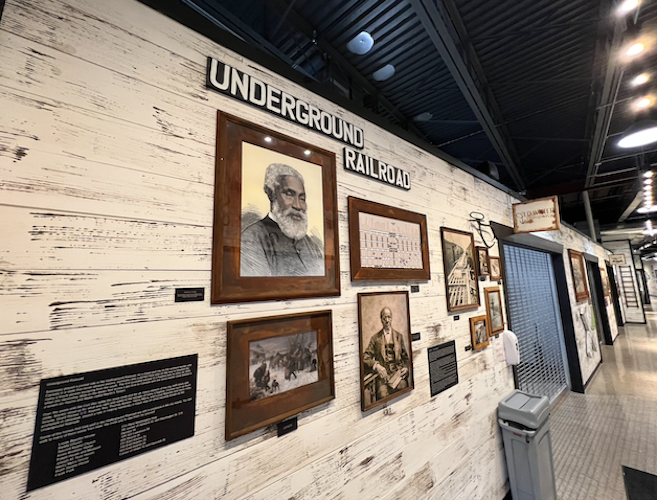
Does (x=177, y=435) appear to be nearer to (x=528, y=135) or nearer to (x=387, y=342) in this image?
(x=387, y=342)

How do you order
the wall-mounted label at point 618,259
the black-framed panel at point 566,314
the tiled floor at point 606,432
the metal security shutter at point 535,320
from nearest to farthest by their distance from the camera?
the tiled floor at point 606,432 < the metal security shutter at point 535,320 < the black-framed panel at point 566,314 < the wall-mounted label at point 618,259

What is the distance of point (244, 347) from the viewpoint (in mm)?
1032

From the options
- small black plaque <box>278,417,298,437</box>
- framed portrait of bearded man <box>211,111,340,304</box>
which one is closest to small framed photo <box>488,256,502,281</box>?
framed portrait of bearded man <box>211,111,340,304</box>

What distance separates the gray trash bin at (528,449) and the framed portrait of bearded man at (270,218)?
2179 mm

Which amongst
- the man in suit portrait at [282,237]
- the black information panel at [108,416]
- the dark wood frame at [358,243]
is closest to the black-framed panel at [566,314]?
the dark wood frame at [358,243]

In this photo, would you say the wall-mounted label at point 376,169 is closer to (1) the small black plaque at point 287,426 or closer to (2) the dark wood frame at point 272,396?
(2) the dark wood frame at point 272,396

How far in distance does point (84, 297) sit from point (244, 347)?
510 mm

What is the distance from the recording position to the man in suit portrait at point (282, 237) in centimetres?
110

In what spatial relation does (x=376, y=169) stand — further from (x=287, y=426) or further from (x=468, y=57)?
(x=468, y=57)

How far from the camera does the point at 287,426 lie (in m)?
1.11

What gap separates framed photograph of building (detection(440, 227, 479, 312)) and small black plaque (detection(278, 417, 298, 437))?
1.43 metres

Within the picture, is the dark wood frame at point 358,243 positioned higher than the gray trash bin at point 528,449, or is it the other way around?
the dark wood frame at point 358,243

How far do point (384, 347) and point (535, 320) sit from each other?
11.5ft

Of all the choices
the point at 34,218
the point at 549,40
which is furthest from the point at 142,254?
the point at 549,40
